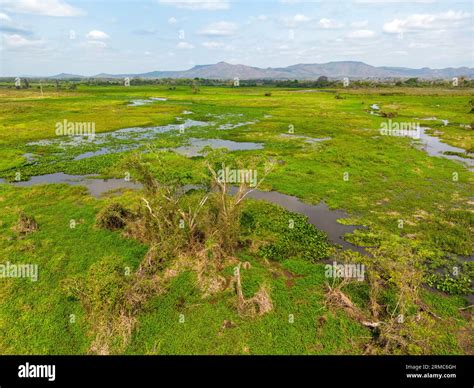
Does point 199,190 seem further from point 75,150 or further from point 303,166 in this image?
point 75,150

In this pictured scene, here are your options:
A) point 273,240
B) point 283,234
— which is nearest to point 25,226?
point 273,240

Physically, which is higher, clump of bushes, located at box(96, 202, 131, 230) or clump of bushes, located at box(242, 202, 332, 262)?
clump of bushes, located at box(96, 202, 131, 230)

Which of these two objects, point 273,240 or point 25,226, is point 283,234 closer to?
point 273,240

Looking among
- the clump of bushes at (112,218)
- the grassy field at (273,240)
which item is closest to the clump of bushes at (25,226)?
the grassy field at (273,240)

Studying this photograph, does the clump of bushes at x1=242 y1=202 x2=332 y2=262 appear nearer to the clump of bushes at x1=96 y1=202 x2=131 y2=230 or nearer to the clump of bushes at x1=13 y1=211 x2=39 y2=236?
the clump of bushes at x1=96 y1=202 x2=131 y2=230

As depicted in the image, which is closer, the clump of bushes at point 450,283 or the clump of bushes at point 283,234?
the clump of bushes at point 450,283

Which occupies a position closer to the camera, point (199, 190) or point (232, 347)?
point (232, 347)

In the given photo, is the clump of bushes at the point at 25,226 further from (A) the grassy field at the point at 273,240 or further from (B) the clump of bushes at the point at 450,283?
(B) the clump of bushes at the point at 450,283

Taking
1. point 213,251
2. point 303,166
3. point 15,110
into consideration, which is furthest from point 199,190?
point 15,110

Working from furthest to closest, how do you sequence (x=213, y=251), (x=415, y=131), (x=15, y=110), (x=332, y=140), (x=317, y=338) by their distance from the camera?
(x=15, y=110)
(x=415, y=131)
(x=332, y=140)
(x=213, y=251)
(x=317, y=338)

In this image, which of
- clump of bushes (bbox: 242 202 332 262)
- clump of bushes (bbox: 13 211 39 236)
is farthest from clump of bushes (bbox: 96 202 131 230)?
clump of bushes (bbox: 242 202 332 262)
